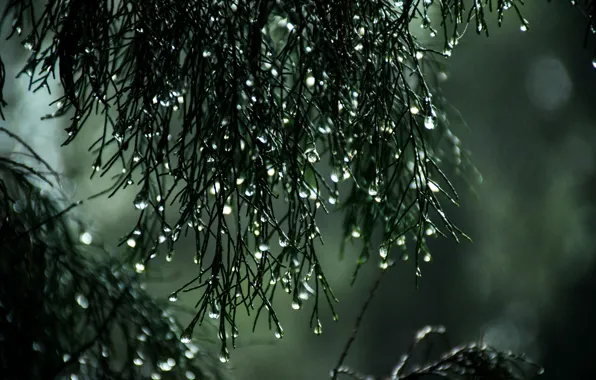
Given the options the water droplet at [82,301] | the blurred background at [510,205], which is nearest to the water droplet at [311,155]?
the water droplet at [82,301]

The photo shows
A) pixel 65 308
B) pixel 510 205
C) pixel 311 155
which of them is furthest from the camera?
pixel 510 205

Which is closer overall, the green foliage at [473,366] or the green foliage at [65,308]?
the green foliage at [473,366]

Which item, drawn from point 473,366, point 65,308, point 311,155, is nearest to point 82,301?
point 65,308

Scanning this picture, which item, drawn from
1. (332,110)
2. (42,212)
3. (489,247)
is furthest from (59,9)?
(489,247)

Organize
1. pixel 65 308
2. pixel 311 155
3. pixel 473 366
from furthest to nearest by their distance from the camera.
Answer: pixel 65 308 → pixel 473 366 → pixel 311 155

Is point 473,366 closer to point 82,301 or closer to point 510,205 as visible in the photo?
point 82,301

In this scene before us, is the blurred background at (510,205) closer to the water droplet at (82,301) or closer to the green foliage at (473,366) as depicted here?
the water droplet at (82,301)

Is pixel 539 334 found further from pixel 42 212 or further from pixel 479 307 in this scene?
pixel 42 212

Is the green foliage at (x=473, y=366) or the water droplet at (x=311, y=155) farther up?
the water droplet at (x=311, y=155)
